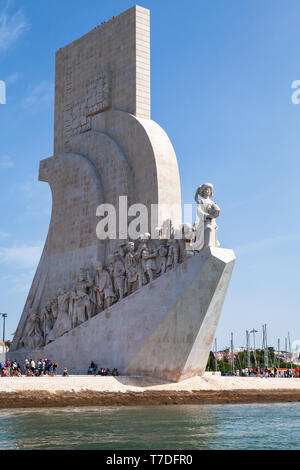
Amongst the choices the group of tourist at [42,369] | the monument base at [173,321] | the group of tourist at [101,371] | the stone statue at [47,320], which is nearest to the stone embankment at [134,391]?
the monument base at [173,321]

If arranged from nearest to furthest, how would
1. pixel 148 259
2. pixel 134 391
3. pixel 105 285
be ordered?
pixel 134 391, pixel 148 259, pixel 105 285

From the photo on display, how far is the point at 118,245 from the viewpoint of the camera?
18828 mm

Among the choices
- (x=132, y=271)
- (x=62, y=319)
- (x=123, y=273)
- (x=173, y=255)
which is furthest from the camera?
(x=62, y=319)

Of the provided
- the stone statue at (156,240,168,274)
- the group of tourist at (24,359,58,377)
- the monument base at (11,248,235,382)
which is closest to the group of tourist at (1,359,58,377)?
the group of tourist at (24,359,58,377)

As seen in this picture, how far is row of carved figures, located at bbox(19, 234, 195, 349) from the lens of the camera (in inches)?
675

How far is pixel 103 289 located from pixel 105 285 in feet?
0.48

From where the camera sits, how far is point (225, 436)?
9328 mm

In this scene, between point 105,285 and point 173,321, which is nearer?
point 173,321

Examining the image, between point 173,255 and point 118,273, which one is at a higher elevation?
point 173,255

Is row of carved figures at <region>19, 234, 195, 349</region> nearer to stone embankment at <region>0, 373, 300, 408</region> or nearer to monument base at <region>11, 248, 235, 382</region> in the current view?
monument base at <region>11, 248, 235, 382</region>

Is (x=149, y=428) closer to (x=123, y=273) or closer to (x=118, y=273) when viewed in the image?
(x=123, y=273)

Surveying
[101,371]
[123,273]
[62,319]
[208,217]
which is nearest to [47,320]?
[62,319]

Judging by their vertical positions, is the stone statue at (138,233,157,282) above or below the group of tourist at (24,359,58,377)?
above
